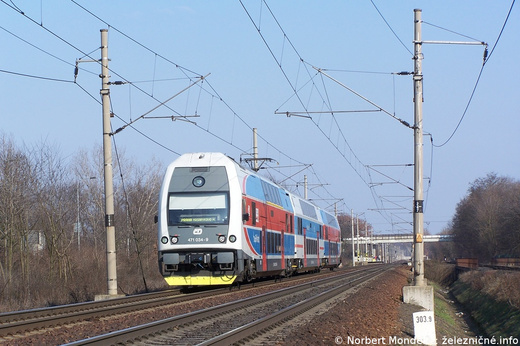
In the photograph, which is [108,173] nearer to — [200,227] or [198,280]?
[200,227]

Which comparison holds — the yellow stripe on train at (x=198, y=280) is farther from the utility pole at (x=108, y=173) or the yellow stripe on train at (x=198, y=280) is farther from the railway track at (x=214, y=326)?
the railway track at (x=214, y=326)

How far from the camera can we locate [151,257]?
43.0 m

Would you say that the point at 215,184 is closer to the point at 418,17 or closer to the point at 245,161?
the point at 418,17

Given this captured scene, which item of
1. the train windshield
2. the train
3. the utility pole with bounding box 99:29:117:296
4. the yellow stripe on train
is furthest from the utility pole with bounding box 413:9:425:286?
the utility pole with bounding box 99:29:117:296

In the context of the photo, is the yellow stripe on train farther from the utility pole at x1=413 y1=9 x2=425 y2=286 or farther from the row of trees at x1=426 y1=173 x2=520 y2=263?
the row of trees at x1=426 y1=173 x2=520 y2=263

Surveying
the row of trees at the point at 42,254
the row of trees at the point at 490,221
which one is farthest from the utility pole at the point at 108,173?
the row of trees at the point at 490,221

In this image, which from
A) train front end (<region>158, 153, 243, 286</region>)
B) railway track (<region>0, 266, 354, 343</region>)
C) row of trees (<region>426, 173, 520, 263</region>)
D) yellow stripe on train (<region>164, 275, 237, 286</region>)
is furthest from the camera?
row of trees (<region>426, 173, 520, 263</region>)

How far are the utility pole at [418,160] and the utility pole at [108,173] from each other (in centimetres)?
921

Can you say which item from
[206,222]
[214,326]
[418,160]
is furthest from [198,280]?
[214,326]

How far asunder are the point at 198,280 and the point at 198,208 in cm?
227

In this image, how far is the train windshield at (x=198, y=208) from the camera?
22.9 meters

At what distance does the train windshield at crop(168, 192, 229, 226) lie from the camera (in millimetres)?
22891

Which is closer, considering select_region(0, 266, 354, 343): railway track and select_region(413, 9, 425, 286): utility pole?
select_region(0, 266, 354, 343): railway track

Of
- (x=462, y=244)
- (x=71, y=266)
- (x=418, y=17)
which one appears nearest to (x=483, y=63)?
(x=418, y=17)
